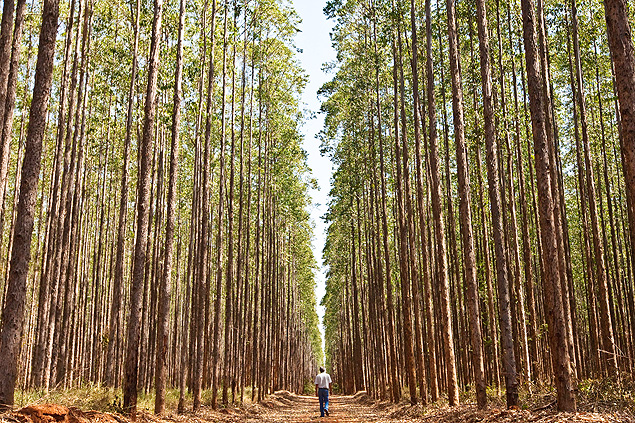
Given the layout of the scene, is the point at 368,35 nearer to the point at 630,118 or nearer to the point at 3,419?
the point at 630,118

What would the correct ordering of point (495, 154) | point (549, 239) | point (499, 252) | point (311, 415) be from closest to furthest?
point (549, 239) < point (499, 252) < point (495, 154) < point (311, 415)

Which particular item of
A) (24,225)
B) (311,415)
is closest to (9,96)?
(24,225)

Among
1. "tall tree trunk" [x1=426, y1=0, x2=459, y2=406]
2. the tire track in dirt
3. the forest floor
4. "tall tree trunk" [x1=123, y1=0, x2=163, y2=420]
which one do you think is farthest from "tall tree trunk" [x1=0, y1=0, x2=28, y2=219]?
"tall tree trunk" [x1=426, y1=0, x2=459, y2=406]

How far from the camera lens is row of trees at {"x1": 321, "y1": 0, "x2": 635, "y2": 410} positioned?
9.16 metres

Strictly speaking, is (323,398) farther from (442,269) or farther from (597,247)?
(597,247)

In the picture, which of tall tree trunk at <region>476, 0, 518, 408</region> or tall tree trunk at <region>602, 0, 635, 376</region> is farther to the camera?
tall tree trunk at <region>476, 0, 518, 408</region>

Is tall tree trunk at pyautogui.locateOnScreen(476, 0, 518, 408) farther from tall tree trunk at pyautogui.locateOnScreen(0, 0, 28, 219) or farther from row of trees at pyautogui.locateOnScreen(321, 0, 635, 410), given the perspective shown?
tall tree trunk at pyautogui.locateOnScreen(0, 0, 28, 219)

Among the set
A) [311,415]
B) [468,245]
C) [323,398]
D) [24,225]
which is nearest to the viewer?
[24,225]

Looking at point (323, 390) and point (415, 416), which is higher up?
point (323, 390)

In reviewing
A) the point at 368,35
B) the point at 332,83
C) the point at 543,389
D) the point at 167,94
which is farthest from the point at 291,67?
the point at 543,389

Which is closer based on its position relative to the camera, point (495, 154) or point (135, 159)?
point (495, 154)

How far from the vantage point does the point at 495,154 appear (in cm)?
1355

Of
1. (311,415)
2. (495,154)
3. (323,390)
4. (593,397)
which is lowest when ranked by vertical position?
(311,415)

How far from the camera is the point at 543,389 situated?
12.0 meters
